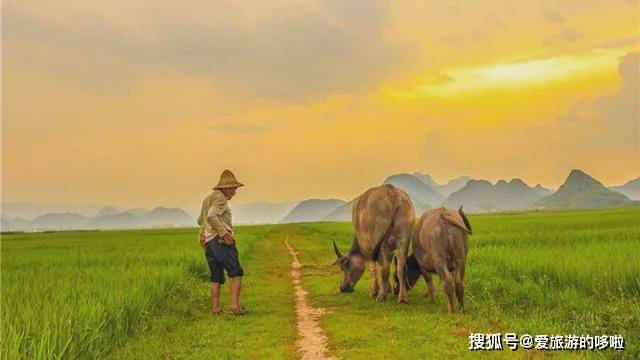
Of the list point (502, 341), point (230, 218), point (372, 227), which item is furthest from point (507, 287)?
point (230, 218)

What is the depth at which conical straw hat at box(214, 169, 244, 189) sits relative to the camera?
11672mm

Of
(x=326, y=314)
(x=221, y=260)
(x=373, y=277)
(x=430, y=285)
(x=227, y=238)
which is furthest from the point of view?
(x=373, y=277)

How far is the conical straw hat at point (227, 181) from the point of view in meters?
11.7

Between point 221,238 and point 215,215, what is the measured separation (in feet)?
1.68

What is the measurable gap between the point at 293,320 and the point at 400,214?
3662 millimetres

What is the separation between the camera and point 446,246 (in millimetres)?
10656

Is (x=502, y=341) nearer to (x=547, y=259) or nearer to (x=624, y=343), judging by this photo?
(x=624, y=343)

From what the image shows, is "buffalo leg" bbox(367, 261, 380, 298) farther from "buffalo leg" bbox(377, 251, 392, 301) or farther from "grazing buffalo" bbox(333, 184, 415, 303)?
"buffalo leg" bbox(377, 251, 392, 301)

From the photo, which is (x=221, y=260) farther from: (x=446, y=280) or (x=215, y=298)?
(x=446, y=280)

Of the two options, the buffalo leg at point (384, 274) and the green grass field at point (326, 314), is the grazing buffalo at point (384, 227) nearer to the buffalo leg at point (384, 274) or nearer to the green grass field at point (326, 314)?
the buffalo leg at point (384, 274)

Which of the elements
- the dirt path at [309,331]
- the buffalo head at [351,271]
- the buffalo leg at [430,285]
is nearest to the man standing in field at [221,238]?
the dirt path at [309,331]

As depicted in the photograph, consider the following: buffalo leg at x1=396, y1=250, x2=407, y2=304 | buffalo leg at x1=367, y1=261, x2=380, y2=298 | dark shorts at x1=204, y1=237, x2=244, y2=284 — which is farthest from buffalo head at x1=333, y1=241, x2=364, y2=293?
dark shorts at x1=204, y1=237, x2=244, y2=284

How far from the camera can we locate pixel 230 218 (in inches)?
470

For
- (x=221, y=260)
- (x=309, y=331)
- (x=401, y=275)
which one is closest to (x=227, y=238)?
(x=221, y=260)
